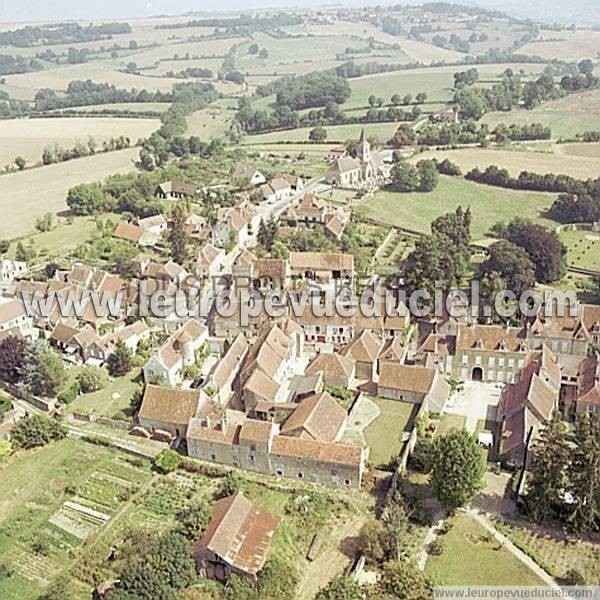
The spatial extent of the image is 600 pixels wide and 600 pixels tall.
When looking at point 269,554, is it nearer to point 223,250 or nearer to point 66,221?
point 223,250

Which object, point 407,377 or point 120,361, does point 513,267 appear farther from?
point 120,361

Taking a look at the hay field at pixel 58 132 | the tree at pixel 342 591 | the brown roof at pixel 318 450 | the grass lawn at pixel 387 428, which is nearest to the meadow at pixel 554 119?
the hay field at pixel 58 132

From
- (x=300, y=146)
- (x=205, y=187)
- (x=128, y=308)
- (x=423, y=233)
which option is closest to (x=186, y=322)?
(x=128, y=308)

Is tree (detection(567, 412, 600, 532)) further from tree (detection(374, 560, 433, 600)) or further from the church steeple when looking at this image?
the church steeple

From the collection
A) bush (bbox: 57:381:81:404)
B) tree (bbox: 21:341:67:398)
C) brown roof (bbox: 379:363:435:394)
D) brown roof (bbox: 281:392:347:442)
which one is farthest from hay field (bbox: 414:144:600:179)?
tree (bbox: 21:341:67:398)

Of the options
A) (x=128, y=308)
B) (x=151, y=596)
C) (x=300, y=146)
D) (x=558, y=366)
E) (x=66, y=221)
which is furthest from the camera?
(x=300, y=146)

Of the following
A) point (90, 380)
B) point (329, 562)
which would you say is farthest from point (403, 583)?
point (90, 380)
